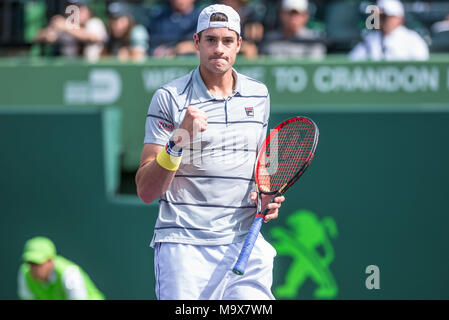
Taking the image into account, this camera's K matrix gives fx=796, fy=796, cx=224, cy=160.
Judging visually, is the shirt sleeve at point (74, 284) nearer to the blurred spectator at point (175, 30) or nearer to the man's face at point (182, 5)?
the blurred spectator at point (175, 30)

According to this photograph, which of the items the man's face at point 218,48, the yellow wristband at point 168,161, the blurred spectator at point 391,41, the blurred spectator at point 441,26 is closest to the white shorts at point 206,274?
the yellow wristband at point 168,161

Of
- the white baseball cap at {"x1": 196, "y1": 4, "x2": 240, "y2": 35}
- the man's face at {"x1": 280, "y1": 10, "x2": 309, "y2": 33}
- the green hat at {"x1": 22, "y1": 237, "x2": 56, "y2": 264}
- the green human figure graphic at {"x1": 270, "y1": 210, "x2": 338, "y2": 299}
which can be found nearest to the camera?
the white baseball cap at {"x1": 196, "y1": 4, "x2": 240, "y2": 35}

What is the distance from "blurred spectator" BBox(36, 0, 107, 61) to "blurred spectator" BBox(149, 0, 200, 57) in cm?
54

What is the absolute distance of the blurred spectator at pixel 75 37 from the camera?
7.46m

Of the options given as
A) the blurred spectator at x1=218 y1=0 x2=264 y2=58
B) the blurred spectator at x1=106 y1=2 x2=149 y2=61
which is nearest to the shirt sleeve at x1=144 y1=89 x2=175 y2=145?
the blurred spectator at x1=218 y1=0 x2=264 y2=58

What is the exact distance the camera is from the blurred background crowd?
7.00 metres

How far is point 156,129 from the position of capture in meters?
3.36

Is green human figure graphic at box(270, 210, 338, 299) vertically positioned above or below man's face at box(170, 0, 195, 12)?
below

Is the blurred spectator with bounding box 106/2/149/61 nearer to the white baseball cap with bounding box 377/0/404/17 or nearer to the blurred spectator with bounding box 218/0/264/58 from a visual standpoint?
the blurred spectator with bounding box 218/0/264/58

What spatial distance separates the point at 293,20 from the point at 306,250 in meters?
2.13

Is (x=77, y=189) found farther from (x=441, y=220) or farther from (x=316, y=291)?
(x=441, y=220)

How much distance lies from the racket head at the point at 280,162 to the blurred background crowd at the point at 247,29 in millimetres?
3193
